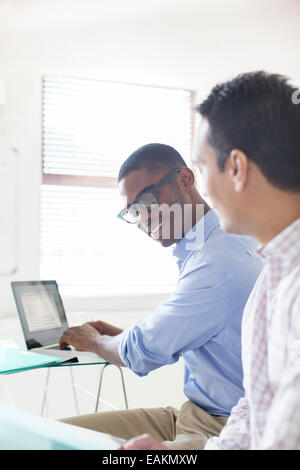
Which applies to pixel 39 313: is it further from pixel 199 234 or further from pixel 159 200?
pixel 199 234

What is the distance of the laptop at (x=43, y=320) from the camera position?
2.03 metres

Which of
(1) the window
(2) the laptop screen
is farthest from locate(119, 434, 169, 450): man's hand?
(1) the window

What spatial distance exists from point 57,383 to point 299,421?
9.30 feet

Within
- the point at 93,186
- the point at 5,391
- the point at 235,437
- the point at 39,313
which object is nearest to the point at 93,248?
the point at 93,186

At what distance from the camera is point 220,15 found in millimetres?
3805

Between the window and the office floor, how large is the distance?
0.33 metres

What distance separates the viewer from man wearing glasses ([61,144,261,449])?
1.39 m

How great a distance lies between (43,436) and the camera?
2.48 feet

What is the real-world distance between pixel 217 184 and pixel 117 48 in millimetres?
2936

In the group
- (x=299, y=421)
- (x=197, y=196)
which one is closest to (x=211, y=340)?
(x=197, y=196)

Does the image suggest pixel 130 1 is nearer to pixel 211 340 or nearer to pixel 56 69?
pixel 56 69

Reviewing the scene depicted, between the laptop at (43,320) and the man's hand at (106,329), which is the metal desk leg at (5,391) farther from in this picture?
the man's hand at (106,329)

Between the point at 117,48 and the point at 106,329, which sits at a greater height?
the point at 117,48

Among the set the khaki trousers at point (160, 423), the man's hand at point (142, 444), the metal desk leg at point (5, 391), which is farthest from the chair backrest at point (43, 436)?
the metal desk leg at point (5, 391)
